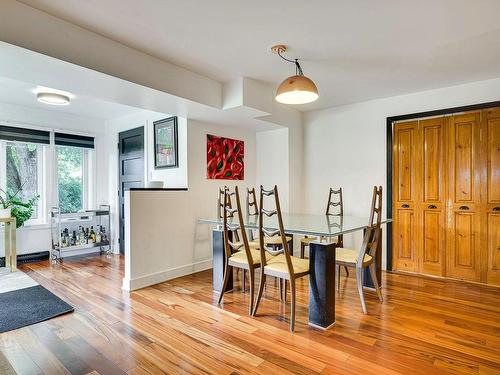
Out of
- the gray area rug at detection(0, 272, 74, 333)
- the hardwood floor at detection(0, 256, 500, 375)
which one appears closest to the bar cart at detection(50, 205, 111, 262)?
the gray area rug at detection(0, 272, 74, 333)

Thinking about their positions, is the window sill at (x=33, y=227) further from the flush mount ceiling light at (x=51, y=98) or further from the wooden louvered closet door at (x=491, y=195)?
the wooden louvered closet door at (x=491, y=195)

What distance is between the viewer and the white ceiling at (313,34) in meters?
2.06

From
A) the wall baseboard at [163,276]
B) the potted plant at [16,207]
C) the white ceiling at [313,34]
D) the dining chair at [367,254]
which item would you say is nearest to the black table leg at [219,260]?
the wall baseboard at [163,276]

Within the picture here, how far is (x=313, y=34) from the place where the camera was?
2.43 m

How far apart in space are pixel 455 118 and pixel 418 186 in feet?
3.04

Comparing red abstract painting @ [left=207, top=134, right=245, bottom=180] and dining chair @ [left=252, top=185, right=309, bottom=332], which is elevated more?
red abstract painting @ [left=207, top=134, right=245, bottom=180]

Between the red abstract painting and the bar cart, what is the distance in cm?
224

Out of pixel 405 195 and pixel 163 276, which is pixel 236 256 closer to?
pixel 163 276

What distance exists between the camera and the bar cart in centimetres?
476

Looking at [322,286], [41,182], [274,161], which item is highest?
[274,161]

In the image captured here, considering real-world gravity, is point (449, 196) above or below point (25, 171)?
below

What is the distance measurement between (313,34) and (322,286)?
80.7 inches

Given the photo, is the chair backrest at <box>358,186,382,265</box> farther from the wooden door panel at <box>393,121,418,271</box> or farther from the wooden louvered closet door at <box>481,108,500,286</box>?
the wooden louvered closet door at <box>481,108,500,286</box>

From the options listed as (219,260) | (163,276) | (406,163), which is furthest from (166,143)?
(406,163)
